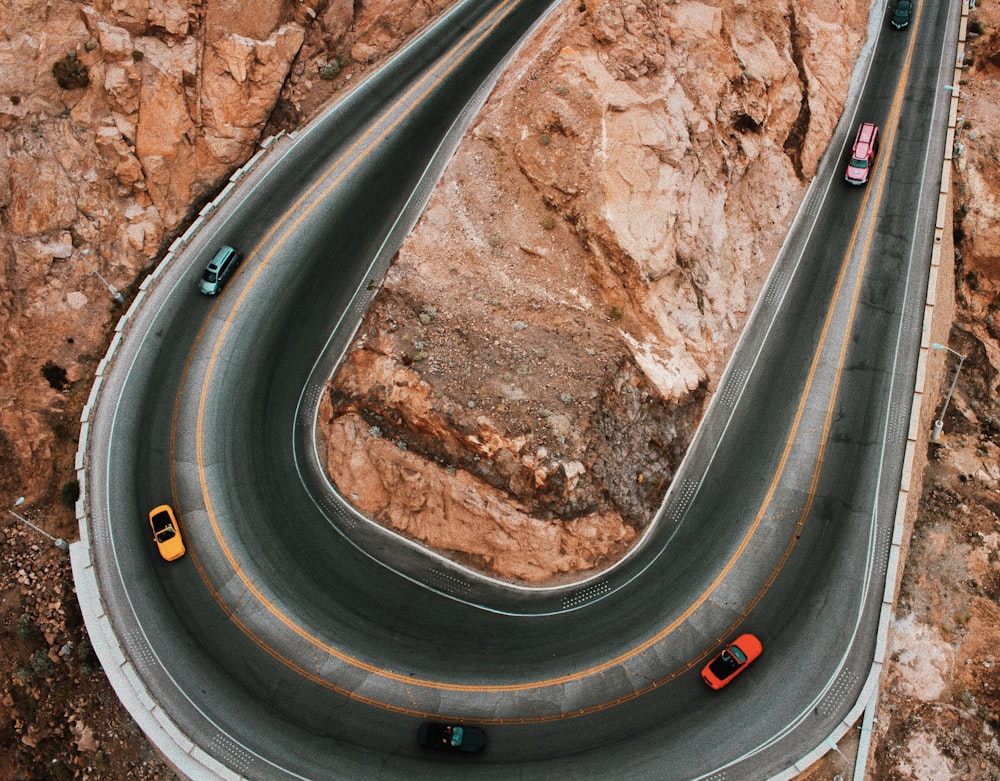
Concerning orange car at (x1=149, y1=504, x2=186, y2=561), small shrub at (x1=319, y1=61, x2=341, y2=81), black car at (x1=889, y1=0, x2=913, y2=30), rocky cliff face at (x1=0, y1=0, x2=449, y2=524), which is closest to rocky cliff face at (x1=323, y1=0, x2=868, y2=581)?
orange car at (x1=149, y1=504, x2=186, y2=561)

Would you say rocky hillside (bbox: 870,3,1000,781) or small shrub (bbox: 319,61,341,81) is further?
small shrub (bbox: 319,61,341,81)

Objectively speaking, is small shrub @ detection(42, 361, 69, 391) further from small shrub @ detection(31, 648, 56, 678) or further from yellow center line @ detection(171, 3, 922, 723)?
small shrub @ detection(31, 648, 56, 678)

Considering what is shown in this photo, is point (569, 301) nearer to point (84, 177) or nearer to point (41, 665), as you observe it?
point (84, 177)

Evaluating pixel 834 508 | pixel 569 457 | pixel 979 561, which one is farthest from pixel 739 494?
pixel 979 561

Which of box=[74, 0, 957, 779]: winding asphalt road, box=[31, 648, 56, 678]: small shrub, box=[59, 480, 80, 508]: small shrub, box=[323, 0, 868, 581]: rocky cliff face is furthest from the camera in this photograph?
box=[59, 480, 80, 508]: small shrub

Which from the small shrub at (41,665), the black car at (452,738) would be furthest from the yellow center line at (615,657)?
the small shrub at (41,665)

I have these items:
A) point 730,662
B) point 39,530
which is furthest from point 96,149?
point 730,662

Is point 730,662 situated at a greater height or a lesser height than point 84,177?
lesser

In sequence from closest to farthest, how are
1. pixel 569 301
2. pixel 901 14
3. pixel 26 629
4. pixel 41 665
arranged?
1. pixel 41 665
2. pixel 26 629
3. pixel 569 301
4. pixel 901 14
